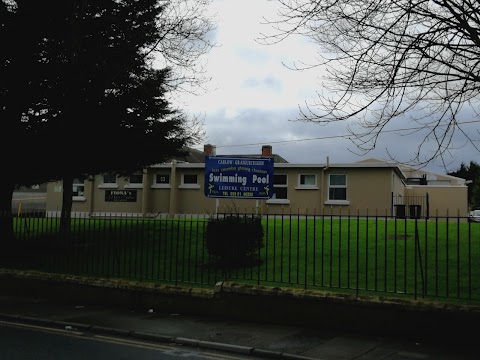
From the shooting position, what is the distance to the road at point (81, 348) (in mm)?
6859

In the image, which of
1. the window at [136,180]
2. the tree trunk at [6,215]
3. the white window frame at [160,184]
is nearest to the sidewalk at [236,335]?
the tree trunk at [6,215]

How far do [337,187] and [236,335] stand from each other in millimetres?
22474

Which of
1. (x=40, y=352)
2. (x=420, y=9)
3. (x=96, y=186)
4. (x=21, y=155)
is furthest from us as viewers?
(x=96, y=186)

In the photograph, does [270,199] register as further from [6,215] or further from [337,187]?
[6,215]

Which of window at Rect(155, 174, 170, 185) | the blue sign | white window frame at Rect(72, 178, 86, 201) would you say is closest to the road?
the blue sign

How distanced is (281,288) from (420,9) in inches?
197

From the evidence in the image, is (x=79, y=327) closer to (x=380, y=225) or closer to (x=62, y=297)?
(x=62, y=297)

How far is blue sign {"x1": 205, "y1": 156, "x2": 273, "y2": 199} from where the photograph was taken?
44.1 ft

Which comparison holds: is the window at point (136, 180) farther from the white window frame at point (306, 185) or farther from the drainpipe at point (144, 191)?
the white window frame at point (306, 185)

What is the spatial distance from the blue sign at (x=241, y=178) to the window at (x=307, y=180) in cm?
1673

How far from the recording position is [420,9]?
25.9 ft

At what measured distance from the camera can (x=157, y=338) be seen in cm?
795

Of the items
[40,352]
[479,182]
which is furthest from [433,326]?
[479,182]

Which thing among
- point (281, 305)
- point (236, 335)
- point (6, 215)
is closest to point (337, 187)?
point (6, 215)
